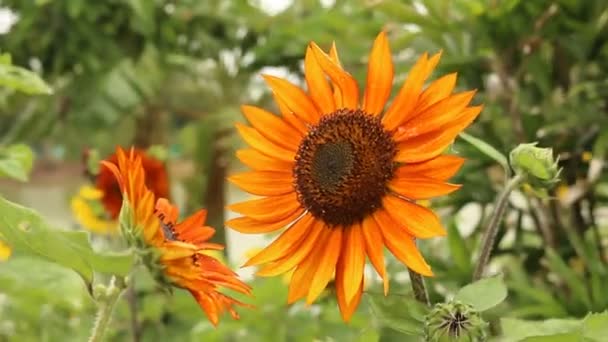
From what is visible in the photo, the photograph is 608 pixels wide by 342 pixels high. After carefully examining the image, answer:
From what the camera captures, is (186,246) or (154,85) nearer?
(186,246)

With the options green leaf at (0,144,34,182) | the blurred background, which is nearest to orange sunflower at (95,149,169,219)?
the blurred background

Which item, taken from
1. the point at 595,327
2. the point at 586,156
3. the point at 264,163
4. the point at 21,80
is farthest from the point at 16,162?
the point at 586,156

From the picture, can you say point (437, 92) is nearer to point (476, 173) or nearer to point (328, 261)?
point (328, 261)

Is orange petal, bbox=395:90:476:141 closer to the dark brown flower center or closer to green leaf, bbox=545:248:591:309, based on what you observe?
the dark brown flower center

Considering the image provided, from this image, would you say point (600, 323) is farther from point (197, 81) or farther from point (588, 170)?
point (197, 81)

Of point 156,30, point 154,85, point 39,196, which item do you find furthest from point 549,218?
point 39,196
